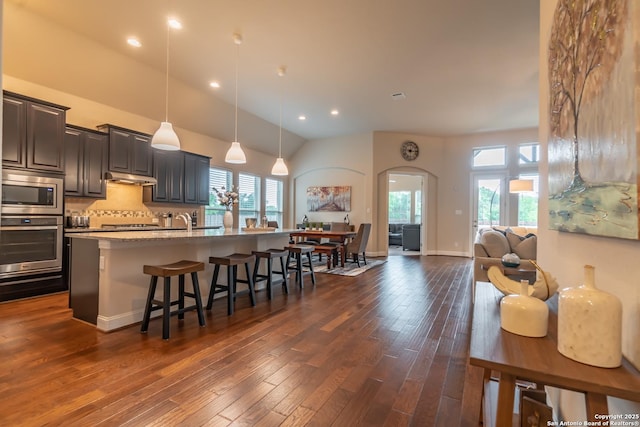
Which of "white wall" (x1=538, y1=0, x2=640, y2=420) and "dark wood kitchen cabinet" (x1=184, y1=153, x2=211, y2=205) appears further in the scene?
"dark wood kitchen cabinet" (x1=184, y1=153, x2=211, y2=205)

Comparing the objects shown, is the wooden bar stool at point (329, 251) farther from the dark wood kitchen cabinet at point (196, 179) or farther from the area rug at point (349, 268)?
the dark wood kitchen cabinet at point (196, 179)

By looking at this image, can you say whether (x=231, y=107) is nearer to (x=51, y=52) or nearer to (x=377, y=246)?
(x=51, y=52)

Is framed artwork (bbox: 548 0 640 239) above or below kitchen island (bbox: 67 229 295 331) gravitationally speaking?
above

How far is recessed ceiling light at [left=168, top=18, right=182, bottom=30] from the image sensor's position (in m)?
3.45

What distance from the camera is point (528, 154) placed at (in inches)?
297

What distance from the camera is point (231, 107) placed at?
6.32 meters

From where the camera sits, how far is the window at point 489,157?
7.82 m

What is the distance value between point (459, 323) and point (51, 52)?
578 cm

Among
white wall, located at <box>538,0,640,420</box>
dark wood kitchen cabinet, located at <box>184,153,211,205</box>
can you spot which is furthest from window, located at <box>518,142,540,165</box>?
dark wood kitchen cabinet, located at <box>184,153,211,205</box>

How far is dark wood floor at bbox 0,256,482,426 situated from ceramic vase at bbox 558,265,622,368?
1048 millimetres

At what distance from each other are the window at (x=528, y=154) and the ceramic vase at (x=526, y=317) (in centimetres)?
796

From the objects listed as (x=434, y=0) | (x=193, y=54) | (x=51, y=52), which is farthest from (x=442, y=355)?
(x=51, y=52)

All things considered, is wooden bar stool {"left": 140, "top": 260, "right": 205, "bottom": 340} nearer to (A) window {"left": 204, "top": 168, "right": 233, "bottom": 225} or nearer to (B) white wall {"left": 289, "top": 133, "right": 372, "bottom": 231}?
(A) window {"left": 204, "top": 168, "right": 233, "bottom": 225}

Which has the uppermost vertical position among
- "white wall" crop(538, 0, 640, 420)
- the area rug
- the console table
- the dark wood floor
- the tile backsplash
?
the tile backsplash
